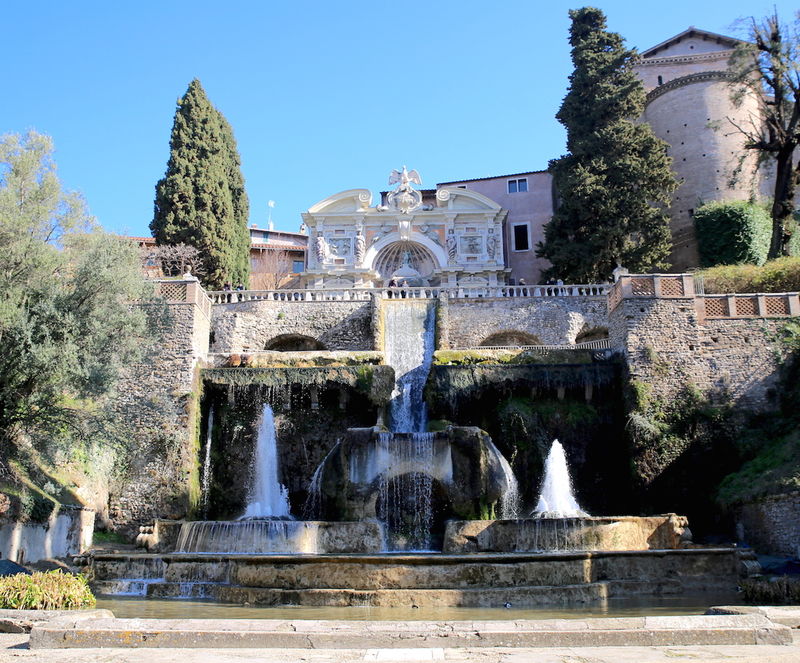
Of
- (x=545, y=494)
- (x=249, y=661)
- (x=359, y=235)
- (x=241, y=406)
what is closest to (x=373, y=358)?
(x=241, y=406)

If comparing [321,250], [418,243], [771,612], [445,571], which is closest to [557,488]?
[445,571]

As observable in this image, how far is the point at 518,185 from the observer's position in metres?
41.1

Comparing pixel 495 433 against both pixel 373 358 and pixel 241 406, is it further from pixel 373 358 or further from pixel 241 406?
pixel 241 406

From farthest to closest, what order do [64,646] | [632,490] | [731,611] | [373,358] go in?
[373,358], [632,490], [731,611], [64,646]

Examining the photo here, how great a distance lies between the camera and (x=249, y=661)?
6477 mm

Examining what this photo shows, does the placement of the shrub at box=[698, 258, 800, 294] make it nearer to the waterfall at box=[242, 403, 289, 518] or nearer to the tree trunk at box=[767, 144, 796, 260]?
the tree trunk at box=[767, 144, 796, 260]

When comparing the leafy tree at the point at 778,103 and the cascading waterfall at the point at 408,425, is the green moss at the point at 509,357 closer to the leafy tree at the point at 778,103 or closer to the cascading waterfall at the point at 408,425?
the cascading waterfall at the point at 408,425

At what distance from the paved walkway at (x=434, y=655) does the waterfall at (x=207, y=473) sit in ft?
45.4

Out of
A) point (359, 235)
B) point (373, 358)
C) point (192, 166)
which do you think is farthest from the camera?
point (359, 235)

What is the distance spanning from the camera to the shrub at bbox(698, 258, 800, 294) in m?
23.9

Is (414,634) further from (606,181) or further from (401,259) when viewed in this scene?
(401,259)

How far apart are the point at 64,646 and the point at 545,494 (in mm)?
14655

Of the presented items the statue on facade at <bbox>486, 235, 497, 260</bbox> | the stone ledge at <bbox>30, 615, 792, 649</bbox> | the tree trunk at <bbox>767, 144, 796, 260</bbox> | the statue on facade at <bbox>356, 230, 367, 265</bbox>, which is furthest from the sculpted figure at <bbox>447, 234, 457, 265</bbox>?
the stone ledge at <bbox>30, 615, 792, 649</bbox>

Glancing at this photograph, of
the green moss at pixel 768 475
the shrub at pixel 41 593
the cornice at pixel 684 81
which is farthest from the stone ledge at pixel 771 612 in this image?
the cornice at pixel 684 81
